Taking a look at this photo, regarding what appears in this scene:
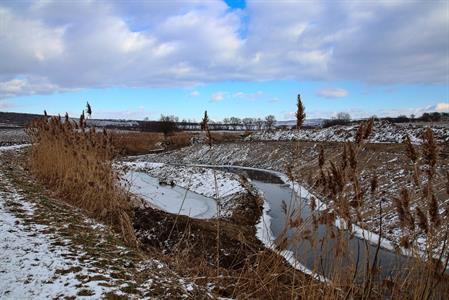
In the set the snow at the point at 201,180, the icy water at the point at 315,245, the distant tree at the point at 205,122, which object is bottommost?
the snow at the point at 201,180

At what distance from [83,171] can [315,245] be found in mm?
6051

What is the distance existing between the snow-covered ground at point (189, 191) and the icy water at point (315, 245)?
139 centimetres

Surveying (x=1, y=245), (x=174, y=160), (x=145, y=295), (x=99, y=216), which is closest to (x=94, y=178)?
(x=99, y=216)

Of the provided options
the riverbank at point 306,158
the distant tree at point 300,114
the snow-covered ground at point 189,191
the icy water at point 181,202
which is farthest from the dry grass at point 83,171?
the riverbank at point 306,158

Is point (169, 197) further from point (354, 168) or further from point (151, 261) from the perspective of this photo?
point (354, 168)

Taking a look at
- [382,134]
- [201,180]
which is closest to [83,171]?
[201,180]

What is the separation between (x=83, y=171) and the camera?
327 inches

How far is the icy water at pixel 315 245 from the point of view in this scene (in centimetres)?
347

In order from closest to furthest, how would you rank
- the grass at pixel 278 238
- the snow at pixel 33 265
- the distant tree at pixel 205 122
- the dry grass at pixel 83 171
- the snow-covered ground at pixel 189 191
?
the grass at pixel 278 238 < the snow at pixel 33 265 < the distant tree at pixel 205 122 < the dry grass at pixel 83 171 < the snow-covered ground at pixel 189 191

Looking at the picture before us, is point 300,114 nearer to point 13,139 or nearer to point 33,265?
point 33,265

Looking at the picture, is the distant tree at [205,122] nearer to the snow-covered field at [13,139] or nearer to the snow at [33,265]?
the snow at [33,265]

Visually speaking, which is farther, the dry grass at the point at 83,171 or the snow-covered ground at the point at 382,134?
the snow-covered ground at the point at 382,134

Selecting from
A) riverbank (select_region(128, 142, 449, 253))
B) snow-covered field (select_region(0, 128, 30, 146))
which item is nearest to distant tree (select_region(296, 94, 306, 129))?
riverbank (select_region(128, 142, 449, 253))

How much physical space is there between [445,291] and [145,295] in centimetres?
237
